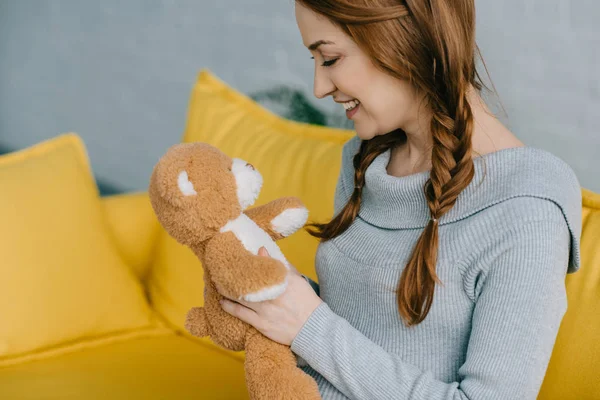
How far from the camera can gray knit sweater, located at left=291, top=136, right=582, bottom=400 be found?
3.09ft

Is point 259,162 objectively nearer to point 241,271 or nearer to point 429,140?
point 429,140

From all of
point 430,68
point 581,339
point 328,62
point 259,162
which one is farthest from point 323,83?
point 259,162

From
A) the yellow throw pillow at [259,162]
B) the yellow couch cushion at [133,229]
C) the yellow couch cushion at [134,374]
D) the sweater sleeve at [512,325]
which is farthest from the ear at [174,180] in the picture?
the yellow couch cushion at [133,229]

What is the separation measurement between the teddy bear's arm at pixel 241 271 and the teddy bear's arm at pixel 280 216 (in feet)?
0.36

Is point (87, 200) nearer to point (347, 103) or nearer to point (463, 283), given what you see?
point (347, 103)

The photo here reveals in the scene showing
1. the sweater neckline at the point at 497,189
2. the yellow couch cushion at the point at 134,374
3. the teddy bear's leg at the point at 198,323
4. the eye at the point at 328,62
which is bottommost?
the yellow couch cushion at the point at 134,374

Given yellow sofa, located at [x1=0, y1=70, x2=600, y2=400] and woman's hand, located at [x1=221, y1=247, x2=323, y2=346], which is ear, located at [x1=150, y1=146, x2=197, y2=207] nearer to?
woman's hand, located at [x1=221, y1=247, x2=323, y2=346]

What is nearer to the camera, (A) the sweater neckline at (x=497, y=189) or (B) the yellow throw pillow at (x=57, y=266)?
(A) the sweater neckline at (x=497, y=189)

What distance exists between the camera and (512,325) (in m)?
0.93

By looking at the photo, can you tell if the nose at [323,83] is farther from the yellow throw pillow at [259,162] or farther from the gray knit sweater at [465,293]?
the yellow throw pillow at [259,162]

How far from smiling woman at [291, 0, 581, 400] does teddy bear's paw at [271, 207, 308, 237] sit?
0.11 meters

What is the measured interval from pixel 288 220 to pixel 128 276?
3.07ft

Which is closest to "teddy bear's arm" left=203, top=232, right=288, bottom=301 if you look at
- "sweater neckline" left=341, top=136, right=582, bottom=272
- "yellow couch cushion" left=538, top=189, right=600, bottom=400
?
"sweater neckline" left=341, top=136, right=582, bottom=272

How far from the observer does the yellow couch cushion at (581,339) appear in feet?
3.77
